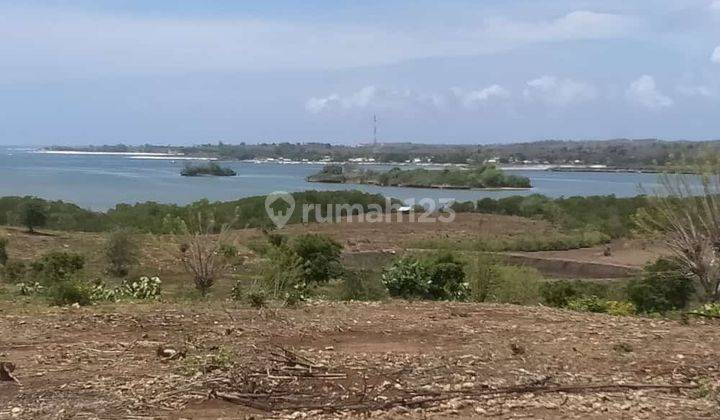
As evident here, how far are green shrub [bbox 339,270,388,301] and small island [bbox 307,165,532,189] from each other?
162ft

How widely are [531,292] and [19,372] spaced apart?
779 cm

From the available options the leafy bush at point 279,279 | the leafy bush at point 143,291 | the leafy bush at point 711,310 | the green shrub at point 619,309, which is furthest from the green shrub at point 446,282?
the leafy bush at point 143,291

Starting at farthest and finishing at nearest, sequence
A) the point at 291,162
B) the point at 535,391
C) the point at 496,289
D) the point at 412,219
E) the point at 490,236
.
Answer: the point at 291,162, the point at 412,219, the point at 490,236, the point at 496,289, the point at 535,391

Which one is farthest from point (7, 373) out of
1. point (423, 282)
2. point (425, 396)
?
point (423, 282)

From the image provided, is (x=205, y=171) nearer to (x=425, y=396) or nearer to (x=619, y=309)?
(x=619, y=309)

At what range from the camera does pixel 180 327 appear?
19.2 feet

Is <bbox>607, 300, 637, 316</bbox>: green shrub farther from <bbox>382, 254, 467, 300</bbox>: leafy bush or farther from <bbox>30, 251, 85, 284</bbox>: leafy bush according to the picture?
<bbox>30, 251, 85, 284</bbox>: leafy bush

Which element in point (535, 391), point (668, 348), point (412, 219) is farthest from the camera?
point (412, 219)

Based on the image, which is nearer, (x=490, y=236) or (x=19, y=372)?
(x=19, y=372)

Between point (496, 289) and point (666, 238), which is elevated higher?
point (666, 238)

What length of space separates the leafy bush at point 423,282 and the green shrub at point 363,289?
14cm

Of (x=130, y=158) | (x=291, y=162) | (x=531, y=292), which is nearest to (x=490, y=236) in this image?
(x=531, y=292)

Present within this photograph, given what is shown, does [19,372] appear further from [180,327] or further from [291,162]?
[291,162]

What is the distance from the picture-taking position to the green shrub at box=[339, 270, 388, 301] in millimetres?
8719
